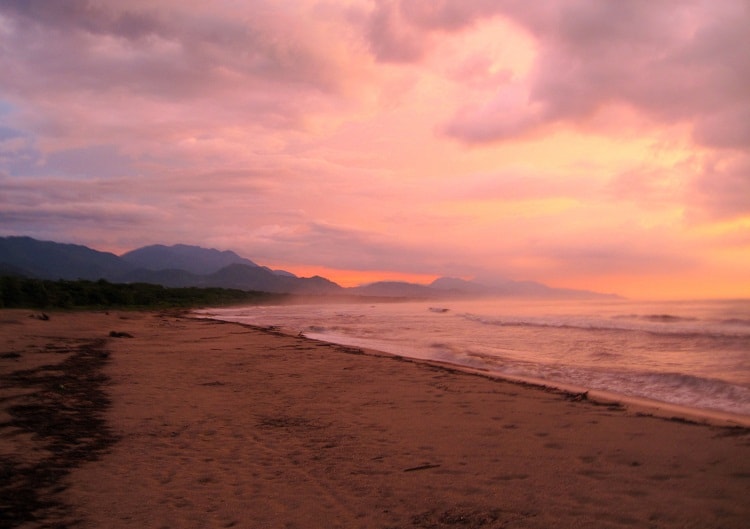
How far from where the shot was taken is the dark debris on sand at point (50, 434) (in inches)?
166

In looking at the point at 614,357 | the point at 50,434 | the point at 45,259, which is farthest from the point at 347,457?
the point at 45,259

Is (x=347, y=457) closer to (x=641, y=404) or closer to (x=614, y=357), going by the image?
(x=641, y=404)

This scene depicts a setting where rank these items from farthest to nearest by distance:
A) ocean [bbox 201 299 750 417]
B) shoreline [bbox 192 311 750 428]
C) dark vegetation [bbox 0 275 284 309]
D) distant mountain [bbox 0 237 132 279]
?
distant mountain [bbox 0 237 132 279] < dark vegetation [bbox 0 275 284 309] < ocean [bbox 201 299 750 417] < shoreline [bbox 192 311 750 428]

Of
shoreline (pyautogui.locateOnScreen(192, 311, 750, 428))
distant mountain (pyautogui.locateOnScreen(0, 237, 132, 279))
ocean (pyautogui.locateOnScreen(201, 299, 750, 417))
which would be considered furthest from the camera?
distant mountain (pyautogui.locateOnScreen(0, 237, 132, 279))

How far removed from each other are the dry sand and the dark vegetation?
37156mm

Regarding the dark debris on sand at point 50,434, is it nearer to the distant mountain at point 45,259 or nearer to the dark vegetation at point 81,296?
the dark vegetation at point 81,296

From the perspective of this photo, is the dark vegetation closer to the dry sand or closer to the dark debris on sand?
the dark debris on sand

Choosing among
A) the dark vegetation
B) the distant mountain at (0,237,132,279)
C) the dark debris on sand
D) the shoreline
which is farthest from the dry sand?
the distant mountain at (0,237,132,279)

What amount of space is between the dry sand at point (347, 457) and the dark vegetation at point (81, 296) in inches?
1463

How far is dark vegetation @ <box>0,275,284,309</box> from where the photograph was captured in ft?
134

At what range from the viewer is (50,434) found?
6.32m

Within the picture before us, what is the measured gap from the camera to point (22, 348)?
46.1ft

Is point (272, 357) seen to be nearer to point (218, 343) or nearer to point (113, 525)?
point (218, 343)

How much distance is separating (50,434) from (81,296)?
49456 mm
